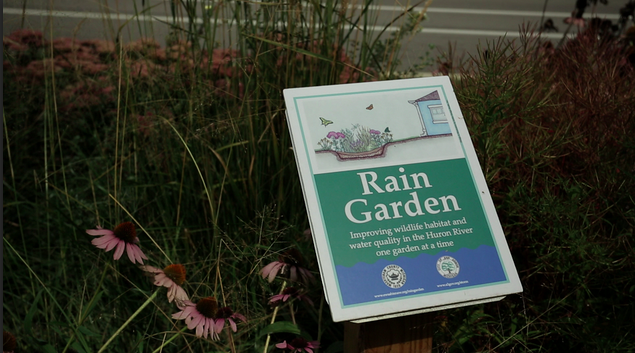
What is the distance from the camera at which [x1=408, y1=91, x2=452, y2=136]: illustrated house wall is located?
5.28 feet

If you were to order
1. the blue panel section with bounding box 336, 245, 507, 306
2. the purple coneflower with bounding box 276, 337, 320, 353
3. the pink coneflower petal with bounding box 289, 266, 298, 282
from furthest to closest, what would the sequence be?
the pink coneflower petal with bounding box 289, 266, 298, 282 < the purple coneflower with bounding box 276, 337, 320, 353 < the blue panel section with bounding box 336, 245, 507, 306

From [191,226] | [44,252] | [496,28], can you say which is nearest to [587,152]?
[191,226]

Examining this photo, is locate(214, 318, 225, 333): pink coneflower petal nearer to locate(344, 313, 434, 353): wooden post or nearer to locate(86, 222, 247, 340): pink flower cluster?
locate(86, 222, 247, 340): pink flower cluster

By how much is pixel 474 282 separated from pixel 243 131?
112cm

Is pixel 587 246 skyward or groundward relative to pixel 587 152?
groundward

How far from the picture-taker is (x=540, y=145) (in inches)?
77.0

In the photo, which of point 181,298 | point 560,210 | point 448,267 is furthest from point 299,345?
point 560,210

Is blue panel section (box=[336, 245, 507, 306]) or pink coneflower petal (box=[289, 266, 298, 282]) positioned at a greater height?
blue panel section (box=[336, 245, 507, 306])

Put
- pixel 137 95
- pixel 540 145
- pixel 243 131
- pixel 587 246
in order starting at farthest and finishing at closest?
1. pixel 137 95
2. pixel 243 131
3. pixel 540 145
4. pixel 587 246

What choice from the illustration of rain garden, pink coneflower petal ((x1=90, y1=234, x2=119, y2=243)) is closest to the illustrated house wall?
the illustration of rain garden

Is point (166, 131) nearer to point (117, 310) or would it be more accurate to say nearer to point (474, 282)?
point (117, 310)

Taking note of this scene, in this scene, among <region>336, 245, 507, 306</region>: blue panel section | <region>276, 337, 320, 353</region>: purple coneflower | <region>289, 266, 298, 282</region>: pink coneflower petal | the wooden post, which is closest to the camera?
<region>336, 245, 507, 306</region>: blue panel section

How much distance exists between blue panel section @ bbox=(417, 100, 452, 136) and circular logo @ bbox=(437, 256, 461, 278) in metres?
0.33

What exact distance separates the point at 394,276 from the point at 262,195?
3.28 feet
